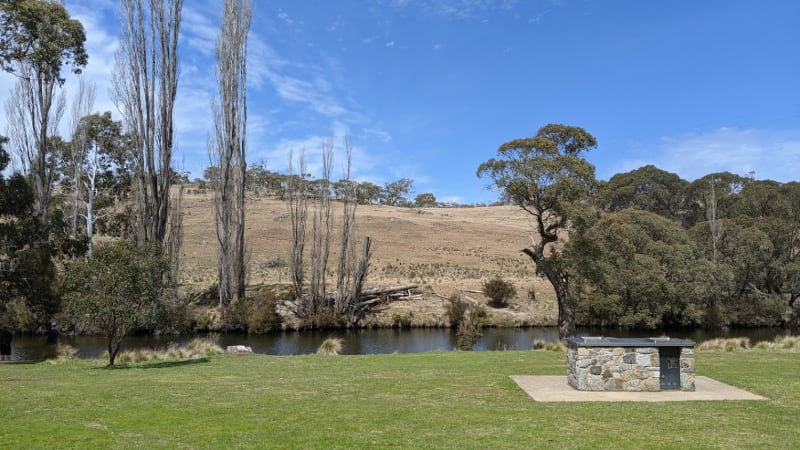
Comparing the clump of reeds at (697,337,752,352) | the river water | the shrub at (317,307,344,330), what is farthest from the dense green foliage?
the shrub at (317,307,344,330)

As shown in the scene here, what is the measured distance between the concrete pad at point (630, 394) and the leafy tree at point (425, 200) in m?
109

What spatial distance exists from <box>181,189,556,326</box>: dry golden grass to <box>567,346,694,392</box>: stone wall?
19594mm

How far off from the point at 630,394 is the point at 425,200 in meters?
110

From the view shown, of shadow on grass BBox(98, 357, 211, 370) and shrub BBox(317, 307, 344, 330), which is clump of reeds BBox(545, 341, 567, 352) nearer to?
shadow on grass BBox(98, 357, 211, 370)

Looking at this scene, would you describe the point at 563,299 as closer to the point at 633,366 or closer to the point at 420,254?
the point at 633,366

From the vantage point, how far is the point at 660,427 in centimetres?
810

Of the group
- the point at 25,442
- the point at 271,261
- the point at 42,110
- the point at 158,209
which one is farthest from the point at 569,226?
the point at 271,261

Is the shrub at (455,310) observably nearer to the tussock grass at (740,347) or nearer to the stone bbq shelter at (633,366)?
the tussock grass at (740,347)

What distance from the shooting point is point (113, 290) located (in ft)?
51.2

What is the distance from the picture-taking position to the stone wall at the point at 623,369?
36.1 feet

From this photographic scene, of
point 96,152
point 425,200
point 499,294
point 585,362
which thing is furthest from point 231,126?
point 425,200

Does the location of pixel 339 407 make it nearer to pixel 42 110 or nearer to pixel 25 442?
pixel 25 442

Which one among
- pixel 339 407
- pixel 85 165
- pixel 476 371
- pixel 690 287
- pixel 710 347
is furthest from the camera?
pixel 85 165

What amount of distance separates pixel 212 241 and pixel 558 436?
6094 cm
